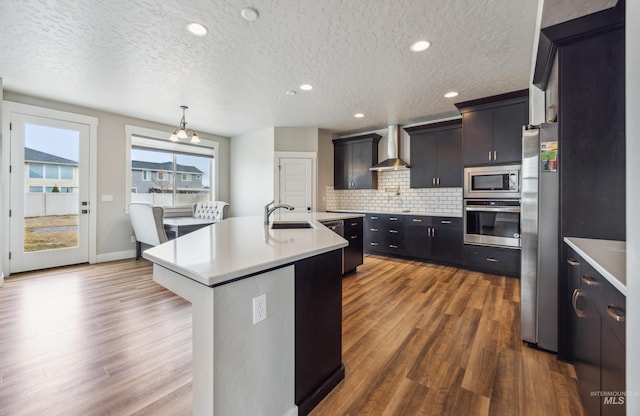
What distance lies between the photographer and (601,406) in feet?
3.48

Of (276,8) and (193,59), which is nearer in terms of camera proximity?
(276,8)

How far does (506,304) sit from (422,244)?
1.84 metres

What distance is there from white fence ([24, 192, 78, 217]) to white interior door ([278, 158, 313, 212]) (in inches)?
138

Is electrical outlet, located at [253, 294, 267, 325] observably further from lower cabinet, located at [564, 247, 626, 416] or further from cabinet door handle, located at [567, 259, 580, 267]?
cabinet door handle, located at [567, 259, 580, 267]

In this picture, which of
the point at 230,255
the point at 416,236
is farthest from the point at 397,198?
the point at 230,255

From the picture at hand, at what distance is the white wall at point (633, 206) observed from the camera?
2.40 ft

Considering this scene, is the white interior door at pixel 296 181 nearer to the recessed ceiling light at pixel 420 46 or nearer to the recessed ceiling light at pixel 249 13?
the recessed ceiling light at pixel 420 46

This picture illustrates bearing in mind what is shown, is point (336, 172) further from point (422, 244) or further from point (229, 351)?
point (229, 351)

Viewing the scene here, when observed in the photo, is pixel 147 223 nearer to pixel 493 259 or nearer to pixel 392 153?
pixel 392 153

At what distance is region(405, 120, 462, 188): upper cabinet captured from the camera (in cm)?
457

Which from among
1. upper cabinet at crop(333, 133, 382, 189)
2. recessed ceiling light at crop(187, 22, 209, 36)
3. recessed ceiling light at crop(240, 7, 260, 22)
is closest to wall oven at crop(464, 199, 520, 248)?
upper cabinet at crop(333, 133, 382, 189)

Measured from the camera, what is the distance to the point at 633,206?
765 millimetres

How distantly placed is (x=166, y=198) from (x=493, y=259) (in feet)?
20.3

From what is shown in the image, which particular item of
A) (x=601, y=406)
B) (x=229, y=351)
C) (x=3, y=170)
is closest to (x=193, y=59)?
(x=229, y=351)
